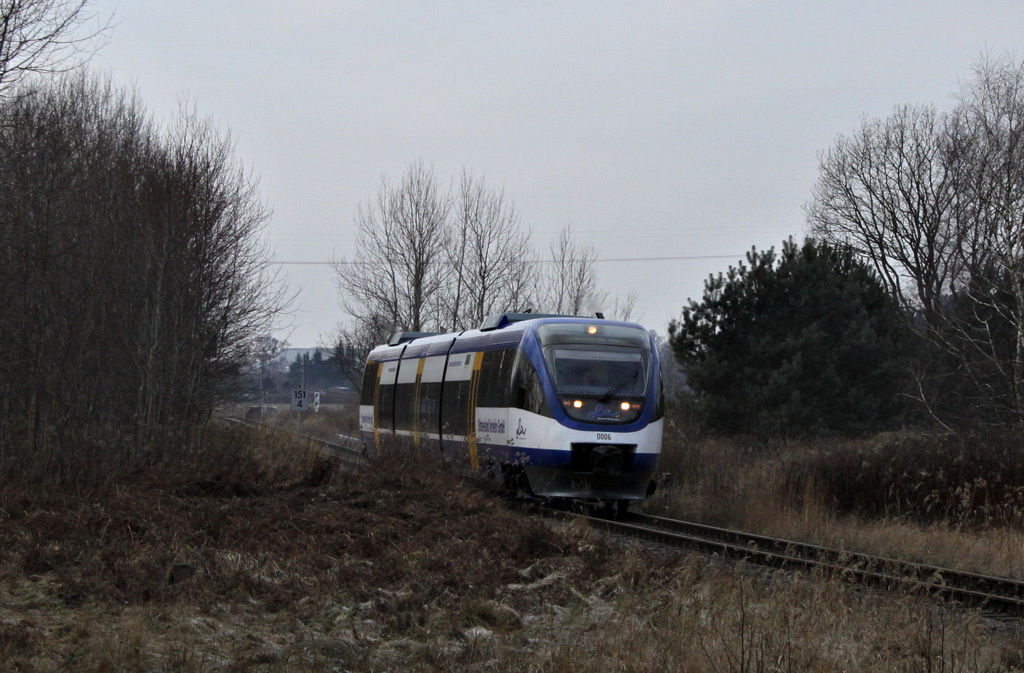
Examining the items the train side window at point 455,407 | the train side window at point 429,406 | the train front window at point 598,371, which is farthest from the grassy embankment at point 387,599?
the train side window at point 429,406

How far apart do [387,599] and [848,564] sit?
4.95 meters

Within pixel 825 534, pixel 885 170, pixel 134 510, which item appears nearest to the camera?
pixel 134 510

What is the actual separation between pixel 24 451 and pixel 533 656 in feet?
32.4

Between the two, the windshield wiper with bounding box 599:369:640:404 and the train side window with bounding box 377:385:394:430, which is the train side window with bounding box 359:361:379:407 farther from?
the windshield wiper with bounding box 599:369:640:404

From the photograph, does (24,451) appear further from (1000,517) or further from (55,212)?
(1000,517)

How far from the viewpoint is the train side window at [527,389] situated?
17000 millimetres

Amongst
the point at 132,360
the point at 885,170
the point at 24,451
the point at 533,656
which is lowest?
the point at 533,656

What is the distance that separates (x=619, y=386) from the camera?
56.5 ft

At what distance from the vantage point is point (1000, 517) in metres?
14.4

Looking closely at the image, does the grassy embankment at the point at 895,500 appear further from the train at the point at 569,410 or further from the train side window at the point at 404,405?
the train side window at the point at 404,405

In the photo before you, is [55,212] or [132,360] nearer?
[55,212]

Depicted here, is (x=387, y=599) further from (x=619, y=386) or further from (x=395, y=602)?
(x=619, y=386)

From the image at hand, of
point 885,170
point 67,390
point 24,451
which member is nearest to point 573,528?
point 24,451

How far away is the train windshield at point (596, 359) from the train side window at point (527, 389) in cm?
30
